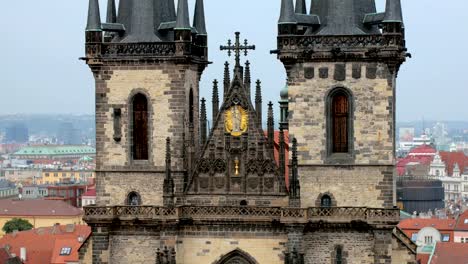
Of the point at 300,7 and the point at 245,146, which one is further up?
the point at 300,7

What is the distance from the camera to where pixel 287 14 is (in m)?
60.1

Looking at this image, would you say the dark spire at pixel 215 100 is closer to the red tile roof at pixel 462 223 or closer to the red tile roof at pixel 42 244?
the red tile roof at pixel 42 244

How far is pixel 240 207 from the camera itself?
60.7 m

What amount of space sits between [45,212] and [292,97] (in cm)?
11819

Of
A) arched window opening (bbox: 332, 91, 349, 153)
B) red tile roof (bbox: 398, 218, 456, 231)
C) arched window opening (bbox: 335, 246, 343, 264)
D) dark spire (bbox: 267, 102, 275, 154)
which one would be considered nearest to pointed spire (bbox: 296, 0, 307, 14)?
arched window opening (bbox: 332, 91, 349, 153)

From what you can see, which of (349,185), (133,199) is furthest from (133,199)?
(349,185)

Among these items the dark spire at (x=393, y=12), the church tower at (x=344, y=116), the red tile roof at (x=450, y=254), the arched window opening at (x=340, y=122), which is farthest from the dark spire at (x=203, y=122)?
the red tile roof at (x=450, y=254)

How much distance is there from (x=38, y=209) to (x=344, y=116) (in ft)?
394

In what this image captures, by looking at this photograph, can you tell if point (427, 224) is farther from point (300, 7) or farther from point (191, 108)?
point (300, 7)

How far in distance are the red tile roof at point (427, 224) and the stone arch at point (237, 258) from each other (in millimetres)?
79605

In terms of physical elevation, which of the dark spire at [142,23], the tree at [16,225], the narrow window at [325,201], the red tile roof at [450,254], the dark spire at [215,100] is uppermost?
the dark spire at [142,23]

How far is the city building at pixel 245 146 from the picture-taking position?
59750 mm

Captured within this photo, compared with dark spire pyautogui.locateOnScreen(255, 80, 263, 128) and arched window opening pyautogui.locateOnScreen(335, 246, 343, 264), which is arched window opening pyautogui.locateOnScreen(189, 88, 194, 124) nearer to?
dark spire pyautogui.locateOnScreen(255, 80, 263, 128)

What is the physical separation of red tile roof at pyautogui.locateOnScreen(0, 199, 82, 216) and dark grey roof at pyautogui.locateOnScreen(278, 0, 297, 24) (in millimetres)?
117163
